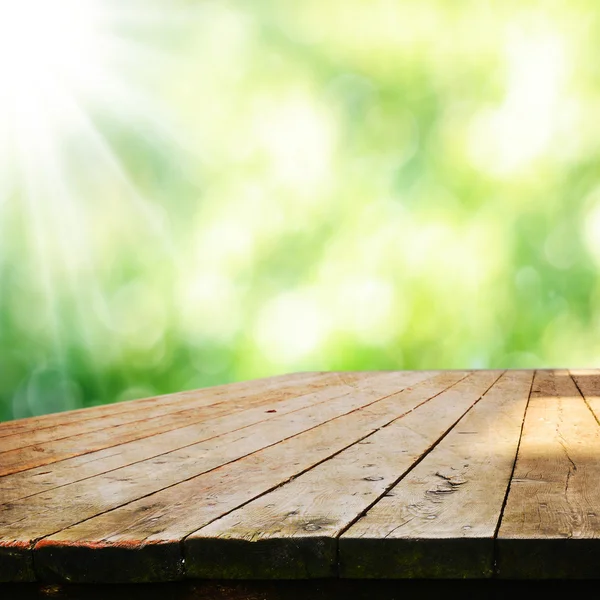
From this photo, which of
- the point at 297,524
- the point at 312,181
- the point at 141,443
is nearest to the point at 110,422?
the point at 141,443

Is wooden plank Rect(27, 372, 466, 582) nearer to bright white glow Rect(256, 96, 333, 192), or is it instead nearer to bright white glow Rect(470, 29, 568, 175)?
bright white glow Rect(256, 96, 333, 192)

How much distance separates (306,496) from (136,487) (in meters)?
0.26

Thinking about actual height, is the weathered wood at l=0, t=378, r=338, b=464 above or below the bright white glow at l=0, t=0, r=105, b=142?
below

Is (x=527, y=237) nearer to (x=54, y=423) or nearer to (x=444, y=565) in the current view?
(x=54, y=423)

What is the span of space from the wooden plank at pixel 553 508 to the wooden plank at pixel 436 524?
2cm

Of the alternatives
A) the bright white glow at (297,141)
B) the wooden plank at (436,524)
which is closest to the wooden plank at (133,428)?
the wooden plank at (436,524)

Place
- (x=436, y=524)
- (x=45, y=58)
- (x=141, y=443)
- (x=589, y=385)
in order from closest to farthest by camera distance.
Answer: (x=436, y=524) < (x=141, y=443) < (x=589, y=385) < (x=45, y=58)

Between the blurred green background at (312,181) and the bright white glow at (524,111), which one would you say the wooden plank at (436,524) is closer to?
the blurred green background at (312,181)

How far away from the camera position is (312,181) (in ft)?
14.7

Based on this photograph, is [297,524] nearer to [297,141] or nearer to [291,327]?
[291,327]

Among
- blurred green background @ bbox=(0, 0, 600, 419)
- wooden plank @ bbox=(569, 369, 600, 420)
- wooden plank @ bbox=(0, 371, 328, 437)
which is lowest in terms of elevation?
wooden plank @ bbox=(569, 369, 600, 420)

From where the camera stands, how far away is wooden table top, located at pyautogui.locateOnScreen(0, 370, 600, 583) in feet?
2.60

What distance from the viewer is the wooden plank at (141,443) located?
118 cm

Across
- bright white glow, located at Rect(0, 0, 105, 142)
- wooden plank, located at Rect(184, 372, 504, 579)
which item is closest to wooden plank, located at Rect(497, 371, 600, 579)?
wooden plank, located at Rect(184, 372, 504, 579)
